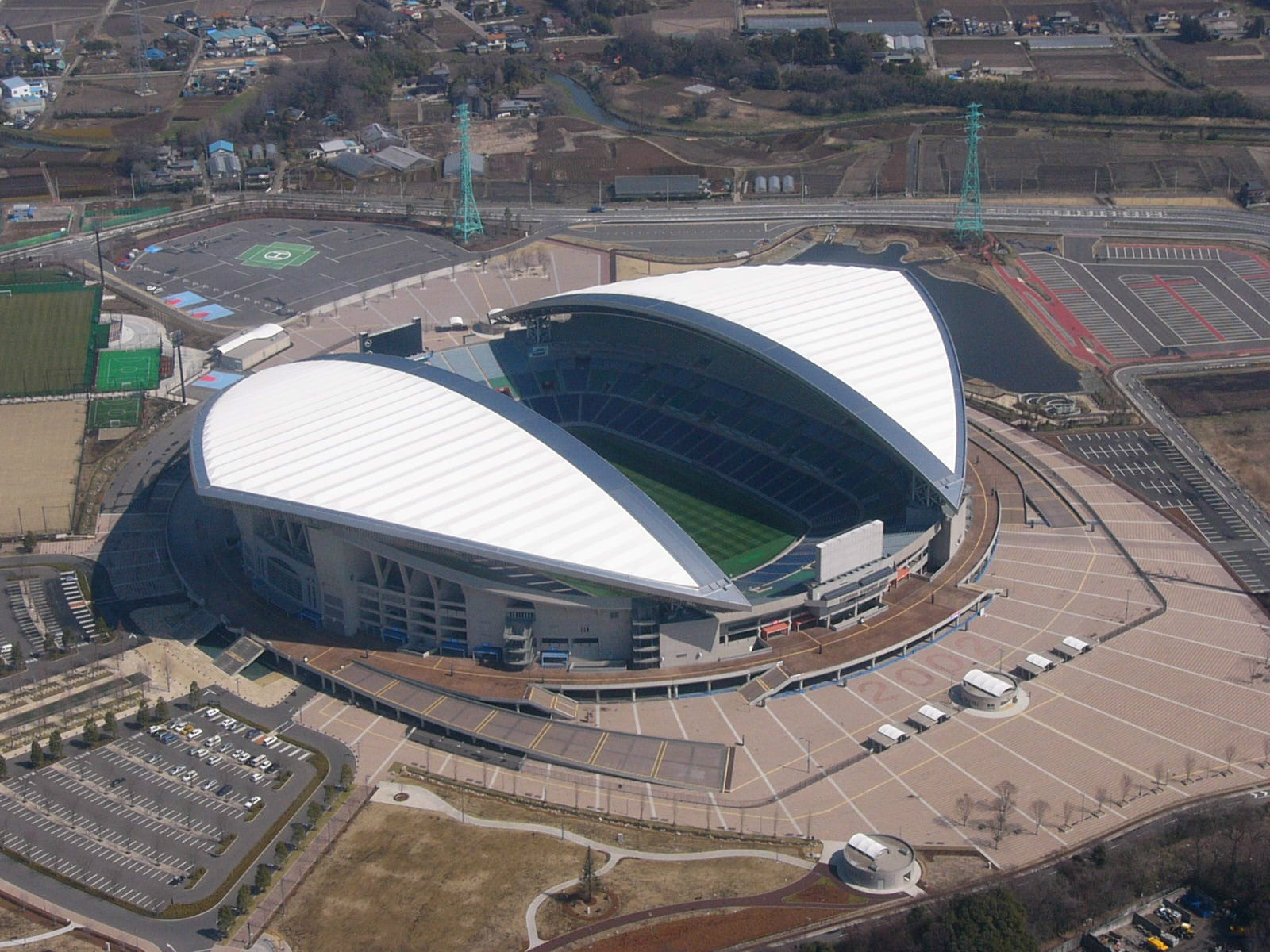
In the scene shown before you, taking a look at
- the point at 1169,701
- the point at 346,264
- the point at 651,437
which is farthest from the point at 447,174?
the point at 1169,701

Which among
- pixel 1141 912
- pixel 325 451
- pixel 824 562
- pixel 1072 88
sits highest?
pixel 1072 88

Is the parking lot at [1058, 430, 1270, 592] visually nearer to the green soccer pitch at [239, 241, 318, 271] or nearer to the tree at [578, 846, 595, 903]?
the tree at [578, 846, 595, 903]

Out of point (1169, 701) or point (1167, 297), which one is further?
point (1167, 297)

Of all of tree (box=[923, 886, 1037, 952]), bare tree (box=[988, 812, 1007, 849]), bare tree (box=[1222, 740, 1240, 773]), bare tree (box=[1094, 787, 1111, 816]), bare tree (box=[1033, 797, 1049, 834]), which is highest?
tree (box=[923, 886, 1037, 952])

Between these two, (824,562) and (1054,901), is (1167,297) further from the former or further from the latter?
(1054,901)

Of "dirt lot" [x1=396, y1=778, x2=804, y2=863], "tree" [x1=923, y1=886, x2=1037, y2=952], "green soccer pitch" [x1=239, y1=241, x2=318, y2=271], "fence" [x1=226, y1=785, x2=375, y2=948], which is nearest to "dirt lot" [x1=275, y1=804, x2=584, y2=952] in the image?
"fence" [x1=226, y1=785, x2=375, y2=948]

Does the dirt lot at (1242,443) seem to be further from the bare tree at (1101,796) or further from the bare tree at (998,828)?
the bare tree at (998,828)

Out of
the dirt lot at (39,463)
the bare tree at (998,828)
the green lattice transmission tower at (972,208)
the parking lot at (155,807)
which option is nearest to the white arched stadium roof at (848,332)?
the bare tree at (998,828)
